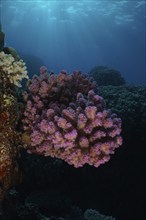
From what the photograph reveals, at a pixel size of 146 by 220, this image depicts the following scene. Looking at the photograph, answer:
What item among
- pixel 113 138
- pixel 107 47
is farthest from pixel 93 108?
pixel 107 47

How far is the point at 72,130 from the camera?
373 cm

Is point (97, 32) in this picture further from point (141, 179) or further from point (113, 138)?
point (113, 138)

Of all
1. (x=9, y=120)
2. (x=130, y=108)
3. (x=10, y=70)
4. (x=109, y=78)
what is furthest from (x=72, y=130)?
(x=109, y=78)

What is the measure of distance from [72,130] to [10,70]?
1.27 metres

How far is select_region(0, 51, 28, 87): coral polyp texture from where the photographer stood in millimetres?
3969

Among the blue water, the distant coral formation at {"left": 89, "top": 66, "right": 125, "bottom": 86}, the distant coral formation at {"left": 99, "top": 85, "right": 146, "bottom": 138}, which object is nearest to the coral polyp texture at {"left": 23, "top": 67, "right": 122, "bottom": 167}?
the distant coral formation at {"left": 99, "top": 85, "right": 146, "bottom": 138}

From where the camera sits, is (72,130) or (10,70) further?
(10,70)

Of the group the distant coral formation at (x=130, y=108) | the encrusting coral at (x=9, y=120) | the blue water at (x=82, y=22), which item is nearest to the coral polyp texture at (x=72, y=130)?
the encrusting coral at (x=9, y=120)

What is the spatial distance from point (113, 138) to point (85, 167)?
4.08 m


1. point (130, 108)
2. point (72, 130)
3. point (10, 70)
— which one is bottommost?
point (130, 108)

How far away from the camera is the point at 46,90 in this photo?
4414 millimetres

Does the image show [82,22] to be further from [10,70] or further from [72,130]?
[72,130]

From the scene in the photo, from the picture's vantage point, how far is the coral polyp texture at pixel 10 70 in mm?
3969

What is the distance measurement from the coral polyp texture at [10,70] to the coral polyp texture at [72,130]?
0.39 meters
